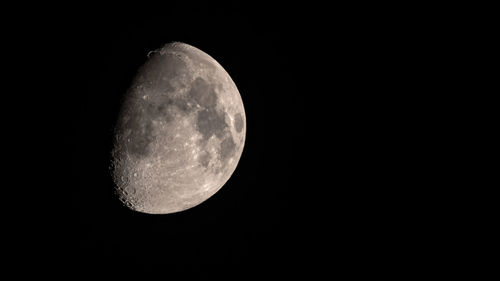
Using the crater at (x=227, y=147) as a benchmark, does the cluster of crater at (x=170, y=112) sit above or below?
above

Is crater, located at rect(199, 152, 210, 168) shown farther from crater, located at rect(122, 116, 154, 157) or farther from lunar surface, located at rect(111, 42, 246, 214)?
crater, located at rect(122, 116, 154, 157)

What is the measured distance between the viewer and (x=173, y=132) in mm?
2031

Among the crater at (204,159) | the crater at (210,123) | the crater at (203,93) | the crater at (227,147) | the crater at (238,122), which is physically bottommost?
the crater at (204,159)

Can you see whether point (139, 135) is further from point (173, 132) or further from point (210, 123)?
point (210, 123)

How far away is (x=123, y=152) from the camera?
2.08 m

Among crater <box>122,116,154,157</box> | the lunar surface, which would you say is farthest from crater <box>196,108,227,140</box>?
crater <box>122,116,154,157</box>

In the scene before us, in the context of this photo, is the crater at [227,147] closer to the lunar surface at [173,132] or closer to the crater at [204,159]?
the lunar surface at [173,132]

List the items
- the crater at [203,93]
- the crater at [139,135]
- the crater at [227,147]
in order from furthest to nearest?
the crater at [227,147], the crater at [203,93], the crater at [139,135]

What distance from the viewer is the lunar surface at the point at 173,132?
2031 mm

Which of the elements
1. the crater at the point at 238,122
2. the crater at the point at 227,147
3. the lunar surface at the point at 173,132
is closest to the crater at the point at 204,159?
the lunar surface at the point at 173,132

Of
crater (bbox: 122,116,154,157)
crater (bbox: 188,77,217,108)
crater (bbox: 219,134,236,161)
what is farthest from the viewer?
crater (bbox: 219,134,236,161)

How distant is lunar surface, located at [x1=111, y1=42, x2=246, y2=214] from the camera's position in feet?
6.66

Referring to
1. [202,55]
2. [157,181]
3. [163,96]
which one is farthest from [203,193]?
[202,55]

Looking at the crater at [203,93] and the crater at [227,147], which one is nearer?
the crater at [203,93]
